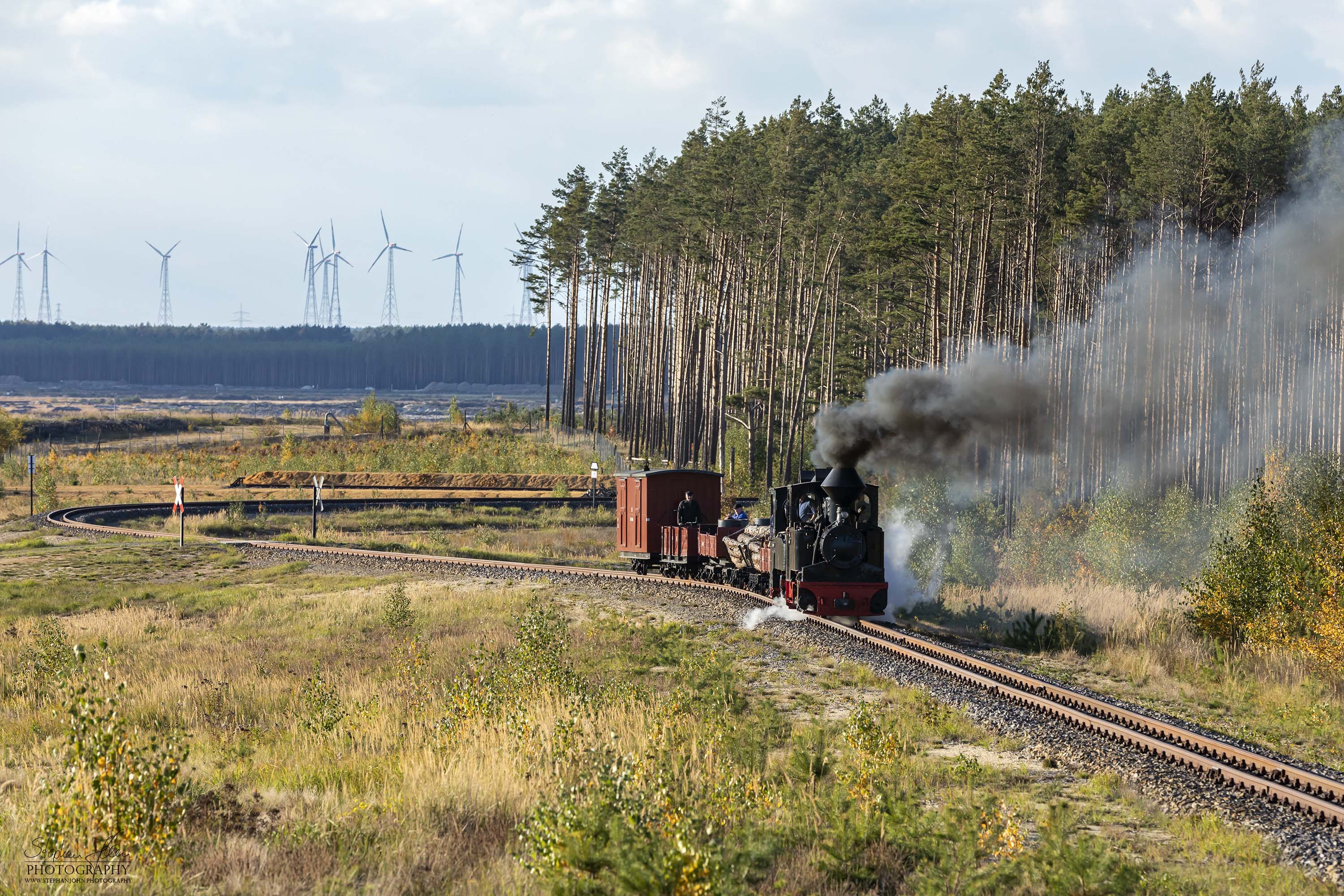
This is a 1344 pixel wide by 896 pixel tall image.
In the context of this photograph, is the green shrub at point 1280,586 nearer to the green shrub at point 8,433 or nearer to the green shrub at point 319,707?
the green shrub at point 319,707

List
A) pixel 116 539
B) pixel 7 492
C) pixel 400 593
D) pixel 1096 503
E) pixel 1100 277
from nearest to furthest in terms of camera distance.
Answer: pixel 400 593
pixel 1096 503
pixel 116 539
pixel 1100 277
pixel 7 492

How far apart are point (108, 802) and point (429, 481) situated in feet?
201

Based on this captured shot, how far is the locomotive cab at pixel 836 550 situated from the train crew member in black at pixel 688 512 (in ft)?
26.5

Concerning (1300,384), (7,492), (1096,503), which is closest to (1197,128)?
(1300,384)

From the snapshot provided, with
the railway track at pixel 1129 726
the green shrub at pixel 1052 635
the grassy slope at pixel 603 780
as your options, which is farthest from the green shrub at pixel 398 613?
the green shrub at pixel 1052 635

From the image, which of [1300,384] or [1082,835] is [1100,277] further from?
[1082,835]

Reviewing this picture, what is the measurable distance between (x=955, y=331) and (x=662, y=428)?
3039 cm

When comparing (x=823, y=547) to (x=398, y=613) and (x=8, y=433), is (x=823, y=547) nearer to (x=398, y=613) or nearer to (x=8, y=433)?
(x=398, y=613)

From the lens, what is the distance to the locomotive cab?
2200 cm

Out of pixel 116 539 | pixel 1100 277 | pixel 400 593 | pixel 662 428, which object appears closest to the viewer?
pixel 400 593

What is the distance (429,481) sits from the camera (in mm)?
69000

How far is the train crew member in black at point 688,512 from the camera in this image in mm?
30719

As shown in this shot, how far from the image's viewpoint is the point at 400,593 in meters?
25.6

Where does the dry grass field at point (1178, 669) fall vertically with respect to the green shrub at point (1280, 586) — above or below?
below
